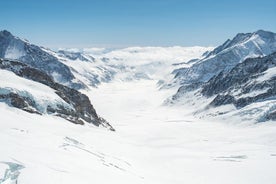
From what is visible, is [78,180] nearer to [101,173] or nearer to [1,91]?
[101,173]

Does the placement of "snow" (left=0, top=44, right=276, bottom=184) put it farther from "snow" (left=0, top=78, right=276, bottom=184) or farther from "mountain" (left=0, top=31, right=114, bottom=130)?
"mountain" (left=0, top=31, right=114, bottom=130)

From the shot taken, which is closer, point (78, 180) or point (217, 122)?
point (78, 180)

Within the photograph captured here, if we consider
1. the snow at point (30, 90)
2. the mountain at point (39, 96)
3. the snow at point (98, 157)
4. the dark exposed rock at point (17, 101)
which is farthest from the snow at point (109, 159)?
the snow at point (30, 90)

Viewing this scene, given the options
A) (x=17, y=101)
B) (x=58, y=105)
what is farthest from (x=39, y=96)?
(x=17, y=101)

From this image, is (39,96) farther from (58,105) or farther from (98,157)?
(98,157)

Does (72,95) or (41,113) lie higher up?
(72,95)

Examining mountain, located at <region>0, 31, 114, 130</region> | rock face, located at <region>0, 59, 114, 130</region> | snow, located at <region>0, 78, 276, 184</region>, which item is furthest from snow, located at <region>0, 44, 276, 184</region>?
rock face, located at <region>0, 59, 114, 130</region>

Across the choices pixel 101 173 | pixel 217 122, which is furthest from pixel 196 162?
pixel 217 122

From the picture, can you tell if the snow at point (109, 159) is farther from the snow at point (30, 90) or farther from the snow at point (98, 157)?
the snow at point (30, 90)
